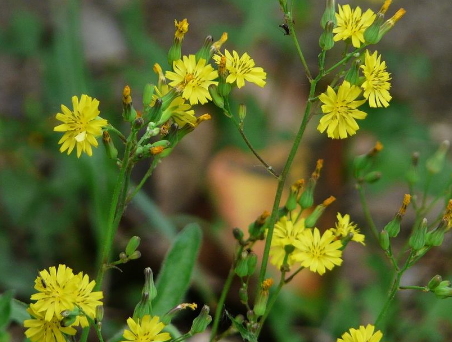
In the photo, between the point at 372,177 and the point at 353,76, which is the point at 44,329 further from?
the point at 372,177

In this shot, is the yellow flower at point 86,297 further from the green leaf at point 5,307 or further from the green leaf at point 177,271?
the green leaf at point 177,271

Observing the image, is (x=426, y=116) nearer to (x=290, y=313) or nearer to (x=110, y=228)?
(x=290, y=313)

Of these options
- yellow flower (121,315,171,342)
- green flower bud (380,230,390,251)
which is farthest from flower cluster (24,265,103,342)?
green flower bud (380,230,390,251)

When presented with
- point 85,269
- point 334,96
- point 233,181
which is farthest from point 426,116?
point 334,96

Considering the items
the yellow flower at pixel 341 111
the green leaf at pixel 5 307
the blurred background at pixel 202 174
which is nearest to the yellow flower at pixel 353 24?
the yellow flower at pixel 341 111

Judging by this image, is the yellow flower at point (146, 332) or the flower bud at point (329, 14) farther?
the flower bud at point (329, 14)
